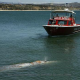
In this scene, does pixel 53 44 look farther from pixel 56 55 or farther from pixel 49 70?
pixel 49 70

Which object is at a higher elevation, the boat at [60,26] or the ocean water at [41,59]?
the boat at [60,26]

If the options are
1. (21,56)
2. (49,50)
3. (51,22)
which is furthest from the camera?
(51,22)

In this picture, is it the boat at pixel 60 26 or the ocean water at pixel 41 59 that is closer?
the ocean water at pixel 41 59

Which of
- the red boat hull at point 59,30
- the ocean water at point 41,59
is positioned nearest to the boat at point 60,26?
the red boat hull at point 59,30

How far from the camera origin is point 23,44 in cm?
3203

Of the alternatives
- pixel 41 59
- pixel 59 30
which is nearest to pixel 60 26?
pixel 59 30

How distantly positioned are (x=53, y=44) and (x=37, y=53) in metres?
6.38

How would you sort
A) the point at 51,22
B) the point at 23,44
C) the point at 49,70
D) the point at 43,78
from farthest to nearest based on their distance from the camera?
the point at 51,22
the point at 23,44
the point at 49,70
the point at 43,78

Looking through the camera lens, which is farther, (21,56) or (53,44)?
(53,44)

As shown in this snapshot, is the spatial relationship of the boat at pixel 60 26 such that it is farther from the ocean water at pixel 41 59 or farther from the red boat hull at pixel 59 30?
the ocean water at pixel 41 59

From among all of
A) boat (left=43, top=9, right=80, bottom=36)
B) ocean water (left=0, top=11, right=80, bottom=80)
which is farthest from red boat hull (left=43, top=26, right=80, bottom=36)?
ocean water (left=0, top=11, right=80, bottom=80)

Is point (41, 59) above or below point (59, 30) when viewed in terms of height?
below

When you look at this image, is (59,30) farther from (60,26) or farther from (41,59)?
(41,59)

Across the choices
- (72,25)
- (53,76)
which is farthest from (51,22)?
(53,76)
